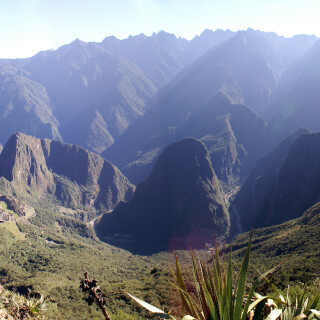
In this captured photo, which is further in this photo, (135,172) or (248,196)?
(135,172)

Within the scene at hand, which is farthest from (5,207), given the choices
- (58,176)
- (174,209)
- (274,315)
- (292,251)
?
(274,315)

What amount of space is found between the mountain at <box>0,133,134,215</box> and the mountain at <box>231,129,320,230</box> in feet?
203

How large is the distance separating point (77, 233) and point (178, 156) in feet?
146

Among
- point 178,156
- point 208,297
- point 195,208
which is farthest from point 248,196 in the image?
point 208,297

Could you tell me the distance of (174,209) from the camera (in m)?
102

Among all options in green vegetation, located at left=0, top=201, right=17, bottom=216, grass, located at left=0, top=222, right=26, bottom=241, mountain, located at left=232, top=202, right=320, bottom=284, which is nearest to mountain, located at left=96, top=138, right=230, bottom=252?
green vegetation, located at left=0, top=201, right=17, bottom=216

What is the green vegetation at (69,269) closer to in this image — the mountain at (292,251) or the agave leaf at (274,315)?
the mountain at (292,251)

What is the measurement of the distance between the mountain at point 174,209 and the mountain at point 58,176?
2883cm

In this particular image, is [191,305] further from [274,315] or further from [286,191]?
[286,191]

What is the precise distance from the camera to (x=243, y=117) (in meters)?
180

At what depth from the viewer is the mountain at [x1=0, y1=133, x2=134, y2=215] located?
115625mm

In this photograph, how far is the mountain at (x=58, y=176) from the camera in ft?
379

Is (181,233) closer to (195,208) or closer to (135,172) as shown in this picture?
(195,208)

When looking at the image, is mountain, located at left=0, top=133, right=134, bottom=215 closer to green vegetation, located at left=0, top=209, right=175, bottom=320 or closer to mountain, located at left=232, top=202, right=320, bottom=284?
green vegetation, located at left=0, top=209, right=175, bottom=320
